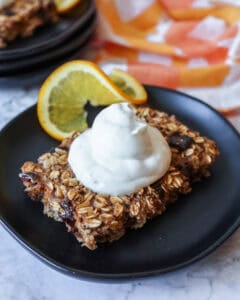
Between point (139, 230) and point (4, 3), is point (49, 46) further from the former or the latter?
point (139, 230)

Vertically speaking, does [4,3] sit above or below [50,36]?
above

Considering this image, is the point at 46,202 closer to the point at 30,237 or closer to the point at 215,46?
the point at 30,237

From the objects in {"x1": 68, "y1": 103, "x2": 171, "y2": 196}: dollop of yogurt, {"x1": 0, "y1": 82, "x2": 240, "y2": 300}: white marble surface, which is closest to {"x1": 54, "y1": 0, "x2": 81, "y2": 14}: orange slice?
{"x1": 68, "y1": 103, "x2": 171, "y2": 196}: dollop of yogurt

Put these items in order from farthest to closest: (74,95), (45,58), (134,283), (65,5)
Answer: (65,5)
(45,58)
(74,95)
(134,283)

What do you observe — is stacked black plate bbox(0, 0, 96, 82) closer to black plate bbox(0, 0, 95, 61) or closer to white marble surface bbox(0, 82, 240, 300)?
black plate bbox(0, 0, 95, 61)

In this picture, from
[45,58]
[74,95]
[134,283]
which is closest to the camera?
[134,283]

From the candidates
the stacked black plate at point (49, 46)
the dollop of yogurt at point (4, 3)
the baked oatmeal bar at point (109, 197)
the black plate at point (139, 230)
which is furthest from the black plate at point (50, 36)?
the baked oatmeal bar at point (109, 197)

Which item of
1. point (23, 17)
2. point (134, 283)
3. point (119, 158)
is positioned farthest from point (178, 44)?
point (134, 283)
